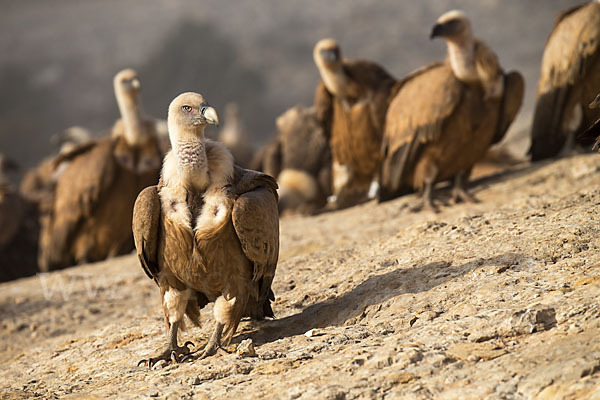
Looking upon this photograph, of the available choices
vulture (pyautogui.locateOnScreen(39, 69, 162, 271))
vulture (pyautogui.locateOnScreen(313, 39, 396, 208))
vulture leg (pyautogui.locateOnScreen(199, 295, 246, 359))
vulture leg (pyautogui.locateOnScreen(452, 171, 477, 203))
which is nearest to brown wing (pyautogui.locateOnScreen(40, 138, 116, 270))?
vulture (pyautogui.locateOnScreen(39, 69, 162, 271))

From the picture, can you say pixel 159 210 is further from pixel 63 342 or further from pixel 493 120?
pixel 493 120

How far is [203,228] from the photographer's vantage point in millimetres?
4645

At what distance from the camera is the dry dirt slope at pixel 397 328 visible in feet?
11.7

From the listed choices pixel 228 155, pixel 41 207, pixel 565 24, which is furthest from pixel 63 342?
pixel 41 207

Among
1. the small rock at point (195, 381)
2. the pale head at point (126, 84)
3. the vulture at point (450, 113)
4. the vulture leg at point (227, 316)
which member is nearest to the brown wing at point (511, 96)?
the vulture at point (450, 113)

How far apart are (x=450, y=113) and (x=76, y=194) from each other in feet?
17.6

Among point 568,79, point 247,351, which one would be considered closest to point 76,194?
point 568,79

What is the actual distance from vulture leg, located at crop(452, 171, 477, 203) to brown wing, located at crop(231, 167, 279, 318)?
4.59 meters

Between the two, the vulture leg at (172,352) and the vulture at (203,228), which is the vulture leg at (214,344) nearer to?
the vulture at (203,228)

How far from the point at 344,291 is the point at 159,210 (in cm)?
151

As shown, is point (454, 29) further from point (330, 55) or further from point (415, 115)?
point (330, 55)

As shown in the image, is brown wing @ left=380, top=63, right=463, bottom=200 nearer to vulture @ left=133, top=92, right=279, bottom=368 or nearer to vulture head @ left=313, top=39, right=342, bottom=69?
vulture head @ left=313, top=39, right=342, bottom=69

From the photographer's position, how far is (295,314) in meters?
5.48

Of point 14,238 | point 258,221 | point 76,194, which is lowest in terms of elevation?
point 14,238
